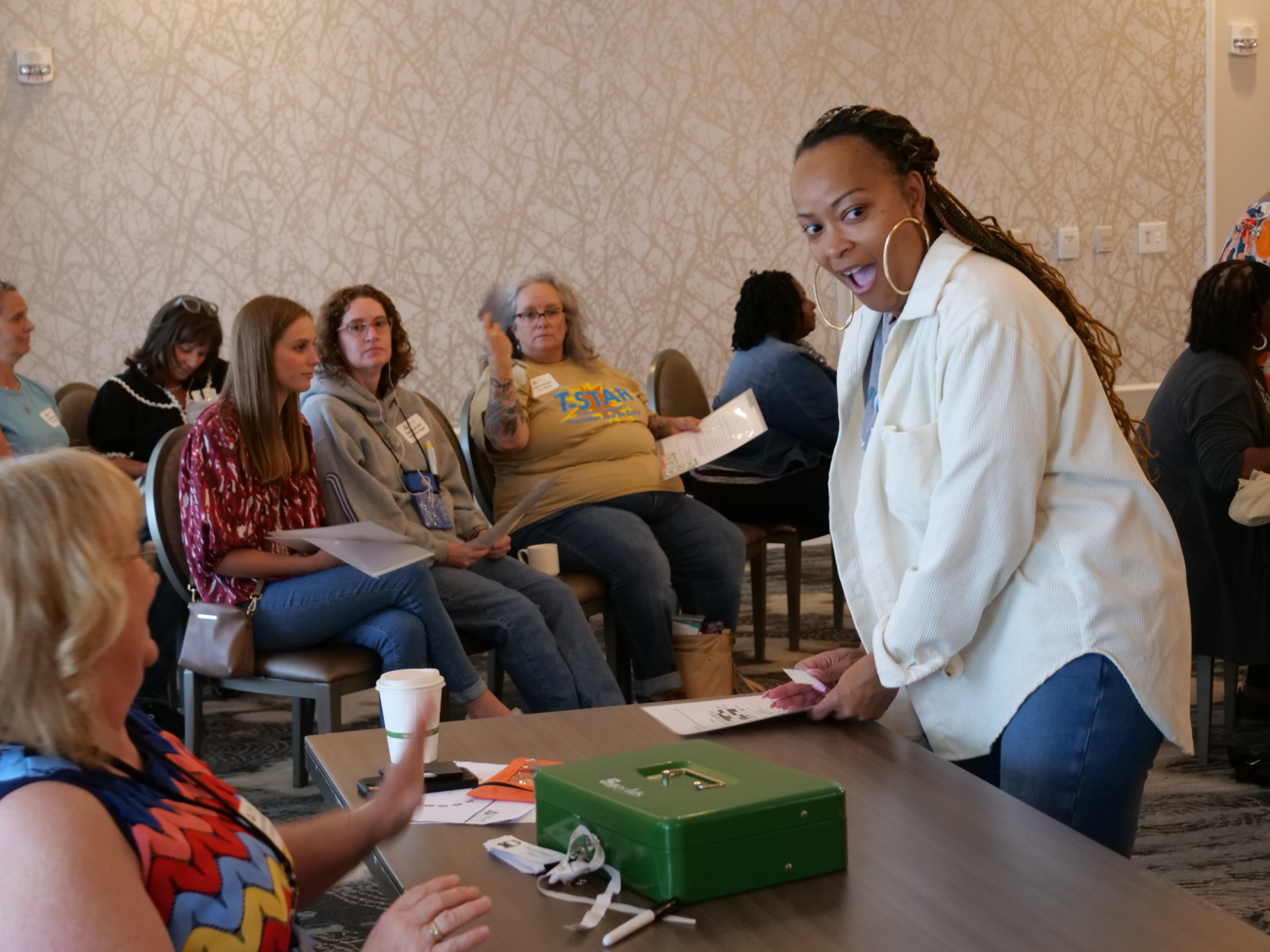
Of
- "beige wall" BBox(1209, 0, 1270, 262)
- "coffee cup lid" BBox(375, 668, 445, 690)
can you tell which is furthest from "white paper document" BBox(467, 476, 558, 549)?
"beige wall" BBox(1209, 0, 1270, 262)

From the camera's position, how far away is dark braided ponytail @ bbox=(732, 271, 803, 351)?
448 cm

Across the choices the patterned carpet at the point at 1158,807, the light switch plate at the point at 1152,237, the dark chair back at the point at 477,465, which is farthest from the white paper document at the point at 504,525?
the light switch plate at the point at 1152,237

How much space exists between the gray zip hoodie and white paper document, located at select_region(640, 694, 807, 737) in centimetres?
145

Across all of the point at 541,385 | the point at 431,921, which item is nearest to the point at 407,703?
the point at 431,921

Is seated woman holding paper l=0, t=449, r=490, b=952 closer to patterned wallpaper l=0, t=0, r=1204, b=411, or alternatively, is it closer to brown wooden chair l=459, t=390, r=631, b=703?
brown wooden chair l=459, t=390, r=631, b=703

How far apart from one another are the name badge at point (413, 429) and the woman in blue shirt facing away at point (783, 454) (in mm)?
1203

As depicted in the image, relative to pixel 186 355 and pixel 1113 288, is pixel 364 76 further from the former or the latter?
pixel 1113 288

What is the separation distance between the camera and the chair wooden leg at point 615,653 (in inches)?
142

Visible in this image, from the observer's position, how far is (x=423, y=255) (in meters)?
5.43

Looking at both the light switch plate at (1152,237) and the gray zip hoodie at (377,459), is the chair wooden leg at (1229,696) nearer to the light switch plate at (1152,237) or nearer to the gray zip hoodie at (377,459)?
the gray zip hoodie at (377,459)

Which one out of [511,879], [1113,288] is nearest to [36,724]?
[511,879]

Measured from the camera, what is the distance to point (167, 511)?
282cm

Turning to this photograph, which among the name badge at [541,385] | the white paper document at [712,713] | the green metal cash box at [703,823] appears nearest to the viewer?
the green metal cash box at [703,823]

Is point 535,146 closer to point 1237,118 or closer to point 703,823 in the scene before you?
point 1237,118
